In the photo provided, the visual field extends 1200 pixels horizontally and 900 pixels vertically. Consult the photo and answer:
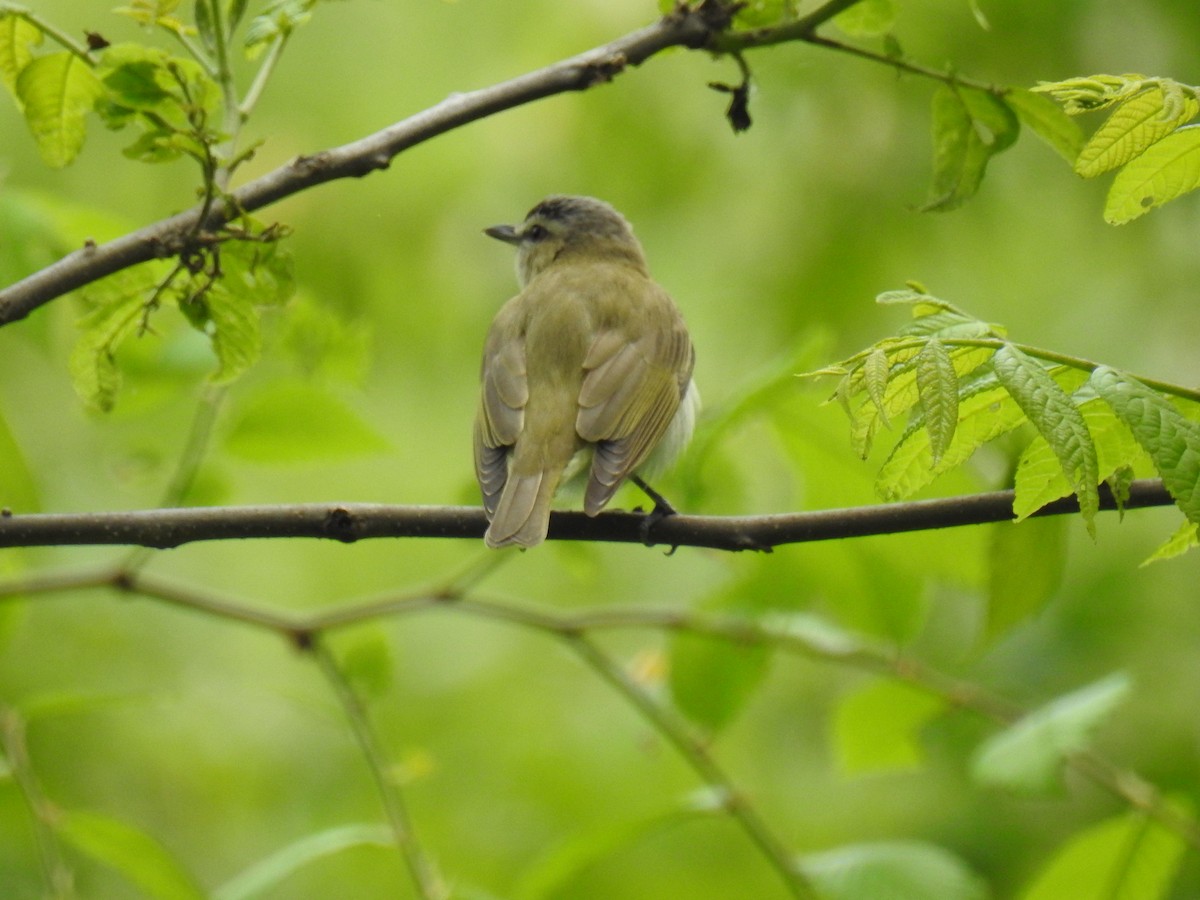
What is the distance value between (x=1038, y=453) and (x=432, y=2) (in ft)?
18.5

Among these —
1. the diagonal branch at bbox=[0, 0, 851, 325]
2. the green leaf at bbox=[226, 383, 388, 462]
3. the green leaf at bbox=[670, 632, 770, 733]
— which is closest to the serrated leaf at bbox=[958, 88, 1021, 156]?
the diagonal branch at bbox=[0, 0, 851, 325]

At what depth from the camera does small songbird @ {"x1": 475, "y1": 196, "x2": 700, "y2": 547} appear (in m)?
3.36

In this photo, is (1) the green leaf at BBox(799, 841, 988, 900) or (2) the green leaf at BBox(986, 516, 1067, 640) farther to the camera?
(1) the green leaf at BBox(799, 841, 988, 900)

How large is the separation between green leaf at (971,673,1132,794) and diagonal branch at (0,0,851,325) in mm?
1703

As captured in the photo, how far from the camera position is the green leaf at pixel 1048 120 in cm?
242

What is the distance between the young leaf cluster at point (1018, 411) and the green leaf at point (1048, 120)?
657mm

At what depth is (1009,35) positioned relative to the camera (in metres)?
5.13

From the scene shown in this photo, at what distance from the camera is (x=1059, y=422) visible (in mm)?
1658

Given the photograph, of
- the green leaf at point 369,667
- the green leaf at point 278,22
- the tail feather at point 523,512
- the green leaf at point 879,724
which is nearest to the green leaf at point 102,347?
the green leaf at point 278,22

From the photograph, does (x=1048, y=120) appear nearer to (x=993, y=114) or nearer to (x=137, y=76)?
(x=993, y=114)

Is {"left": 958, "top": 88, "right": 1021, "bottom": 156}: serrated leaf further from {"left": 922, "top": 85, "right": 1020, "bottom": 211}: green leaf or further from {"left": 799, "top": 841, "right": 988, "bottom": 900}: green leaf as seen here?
{"left": 799, "top": 841, "right": 988, "bottom": 900}: green leaf

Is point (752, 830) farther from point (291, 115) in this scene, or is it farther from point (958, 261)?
point (291, 115)

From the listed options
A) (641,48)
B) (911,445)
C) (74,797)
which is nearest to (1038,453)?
(911,445)

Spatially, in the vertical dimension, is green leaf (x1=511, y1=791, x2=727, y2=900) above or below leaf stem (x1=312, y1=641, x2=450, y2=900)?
below
